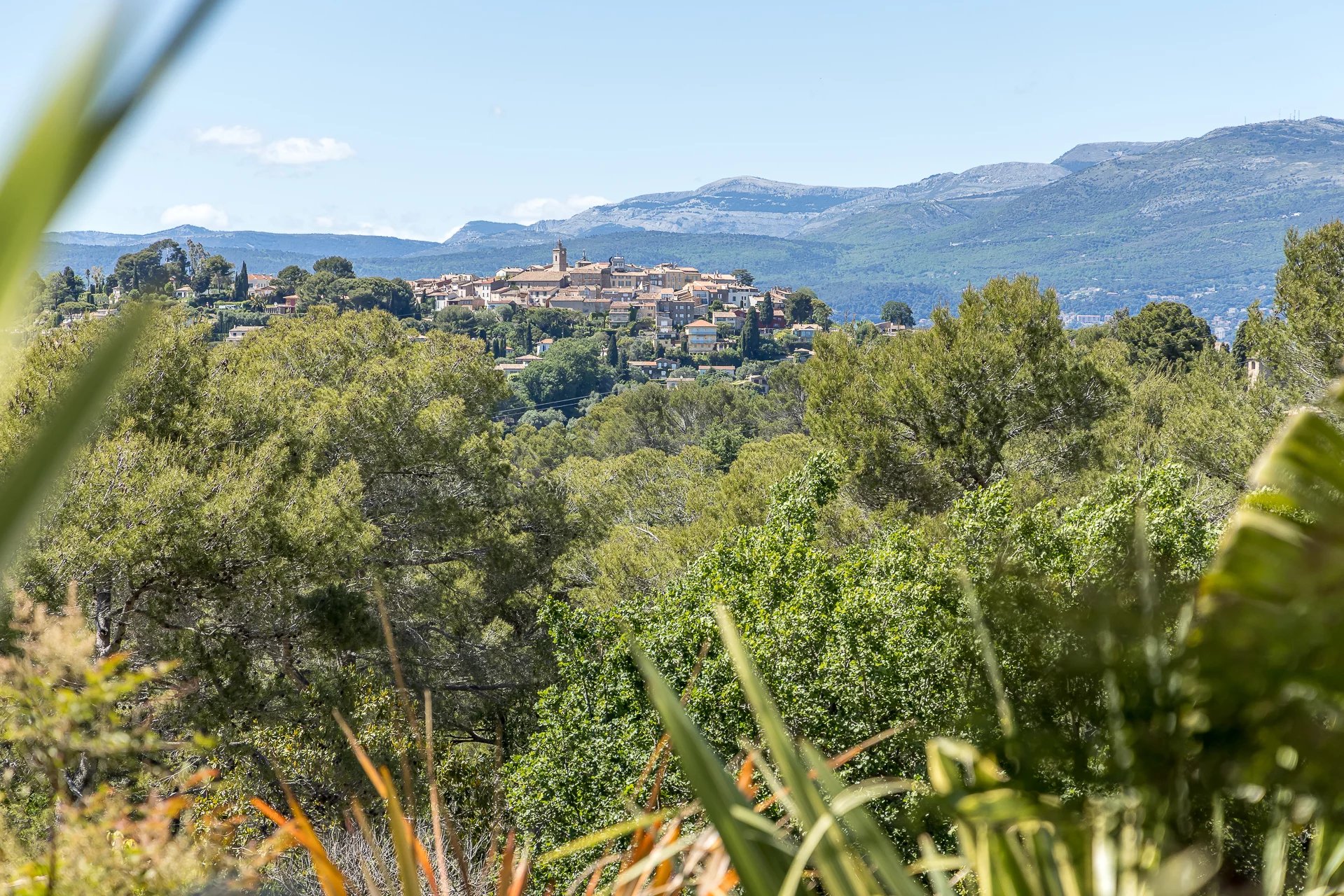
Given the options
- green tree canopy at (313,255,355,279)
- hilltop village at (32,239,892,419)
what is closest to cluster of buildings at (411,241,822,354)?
hilltop village at (32,239,892,419)

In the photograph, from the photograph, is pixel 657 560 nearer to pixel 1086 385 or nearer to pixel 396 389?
pixel 396 389

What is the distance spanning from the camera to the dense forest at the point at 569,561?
16.5ft

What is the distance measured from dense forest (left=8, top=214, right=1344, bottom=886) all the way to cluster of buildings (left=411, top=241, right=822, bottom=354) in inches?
3276

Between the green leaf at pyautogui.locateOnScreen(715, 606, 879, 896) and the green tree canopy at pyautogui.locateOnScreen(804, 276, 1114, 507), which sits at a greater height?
the green leaf at pyautogui.locateOnScreen(715, 606, 879, 896)

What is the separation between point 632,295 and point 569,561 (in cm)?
11857

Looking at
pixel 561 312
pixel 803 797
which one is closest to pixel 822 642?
pixel 803 797

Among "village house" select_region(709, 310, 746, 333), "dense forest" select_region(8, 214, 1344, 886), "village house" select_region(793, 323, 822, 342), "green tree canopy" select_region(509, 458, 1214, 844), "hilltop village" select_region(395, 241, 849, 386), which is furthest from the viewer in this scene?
"village house" select_region(709, 310, 746, 333)

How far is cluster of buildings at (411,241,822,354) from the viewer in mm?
107562

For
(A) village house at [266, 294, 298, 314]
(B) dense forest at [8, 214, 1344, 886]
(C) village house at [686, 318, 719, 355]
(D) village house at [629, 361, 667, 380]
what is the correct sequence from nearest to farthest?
(B) dense forest at [8, 214, 1344, 886] < (A) village house at [266, 294, 298, 314] < (D) village house at [629, 361, 667, 380] < (C) village house at [686, 318, 719, 355]

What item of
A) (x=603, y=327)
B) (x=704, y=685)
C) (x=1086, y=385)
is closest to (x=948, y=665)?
(x=704, y=685)

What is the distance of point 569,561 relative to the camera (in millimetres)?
13609

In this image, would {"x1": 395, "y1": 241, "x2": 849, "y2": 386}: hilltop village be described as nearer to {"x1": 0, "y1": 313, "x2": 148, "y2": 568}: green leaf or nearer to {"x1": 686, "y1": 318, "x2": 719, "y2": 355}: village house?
{"x1": 686, "y1": 318, "x2": 719, "y2": 355}: village house

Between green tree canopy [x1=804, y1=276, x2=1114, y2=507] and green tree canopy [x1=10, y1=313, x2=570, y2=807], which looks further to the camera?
green tree canopy [x1=804, y1=276, x2=1114, y2=507]

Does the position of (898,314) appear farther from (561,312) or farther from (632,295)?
(632,295)
